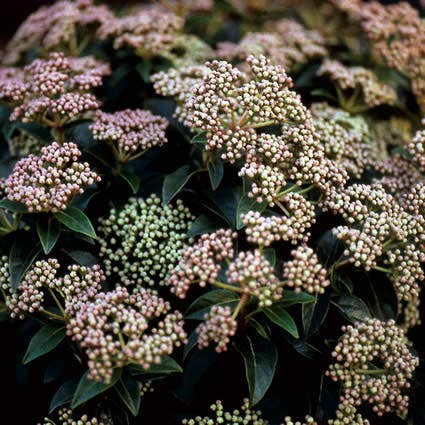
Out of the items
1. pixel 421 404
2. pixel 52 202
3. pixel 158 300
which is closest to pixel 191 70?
pixel 52 202

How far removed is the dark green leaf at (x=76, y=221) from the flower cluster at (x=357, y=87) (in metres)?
2.02

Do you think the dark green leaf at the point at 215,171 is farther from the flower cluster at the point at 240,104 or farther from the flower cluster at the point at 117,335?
the flower cluster at the point at 117,335

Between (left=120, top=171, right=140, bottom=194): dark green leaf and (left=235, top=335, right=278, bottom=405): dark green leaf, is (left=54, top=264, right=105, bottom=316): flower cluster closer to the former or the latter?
(left=120, top=171, right=140, bottom=194): dark green leaf

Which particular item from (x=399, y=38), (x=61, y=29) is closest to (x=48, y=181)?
→ (x=61, y=29)

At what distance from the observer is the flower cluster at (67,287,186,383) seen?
200 centimetres

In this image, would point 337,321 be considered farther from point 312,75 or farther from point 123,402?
point 312,75

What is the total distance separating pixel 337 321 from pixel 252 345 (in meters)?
0.55

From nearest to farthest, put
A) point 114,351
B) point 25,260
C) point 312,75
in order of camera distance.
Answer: point 114,351 < point 25,260 < point 312,75

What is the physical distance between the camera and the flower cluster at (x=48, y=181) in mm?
2367

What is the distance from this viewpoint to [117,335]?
2215 mm

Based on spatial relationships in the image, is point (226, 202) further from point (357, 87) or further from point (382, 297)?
point (357, 87)

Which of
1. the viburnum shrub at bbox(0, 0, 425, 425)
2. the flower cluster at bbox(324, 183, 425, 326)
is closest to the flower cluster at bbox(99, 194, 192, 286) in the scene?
the viburnum shrub at bbox(0, 0, 425, 425)

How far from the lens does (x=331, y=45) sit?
450 cm

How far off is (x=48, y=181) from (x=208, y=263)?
85 cm
